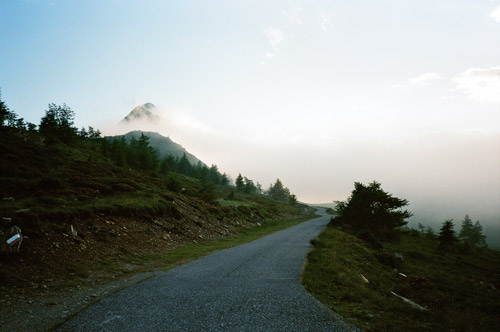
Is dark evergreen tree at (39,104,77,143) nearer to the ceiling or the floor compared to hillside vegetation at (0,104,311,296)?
nearer to the ceiling

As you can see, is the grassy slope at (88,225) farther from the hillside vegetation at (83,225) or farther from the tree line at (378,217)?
the tree line at (378,217)

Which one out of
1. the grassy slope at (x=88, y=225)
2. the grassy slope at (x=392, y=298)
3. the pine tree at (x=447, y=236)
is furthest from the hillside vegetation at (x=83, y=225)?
the pine tree at (x=447, y=236)

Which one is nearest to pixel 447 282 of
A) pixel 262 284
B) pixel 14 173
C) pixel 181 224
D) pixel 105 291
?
pixel 262 284

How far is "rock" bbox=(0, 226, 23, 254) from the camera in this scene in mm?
9383

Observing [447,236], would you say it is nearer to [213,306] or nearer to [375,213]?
[375,213]

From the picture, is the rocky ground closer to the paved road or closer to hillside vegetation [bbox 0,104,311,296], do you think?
hillside vegetation [bbox 0,104,311,296]

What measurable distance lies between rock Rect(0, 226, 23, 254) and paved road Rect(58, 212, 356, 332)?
19.2ft

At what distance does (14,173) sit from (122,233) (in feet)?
59.3

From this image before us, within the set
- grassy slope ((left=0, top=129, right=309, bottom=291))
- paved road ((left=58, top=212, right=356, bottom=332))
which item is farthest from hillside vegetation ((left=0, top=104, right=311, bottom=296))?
paved road ((left=58, top=212, right=356, bottom=332))

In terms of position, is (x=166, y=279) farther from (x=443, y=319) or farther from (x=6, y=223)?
(x=443, y=319)

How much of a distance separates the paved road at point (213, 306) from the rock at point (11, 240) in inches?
230

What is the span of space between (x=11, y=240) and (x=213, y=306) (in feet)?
32.2

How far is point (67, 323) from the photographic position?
5.88 meters

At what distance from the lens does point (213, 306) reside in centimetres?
696
